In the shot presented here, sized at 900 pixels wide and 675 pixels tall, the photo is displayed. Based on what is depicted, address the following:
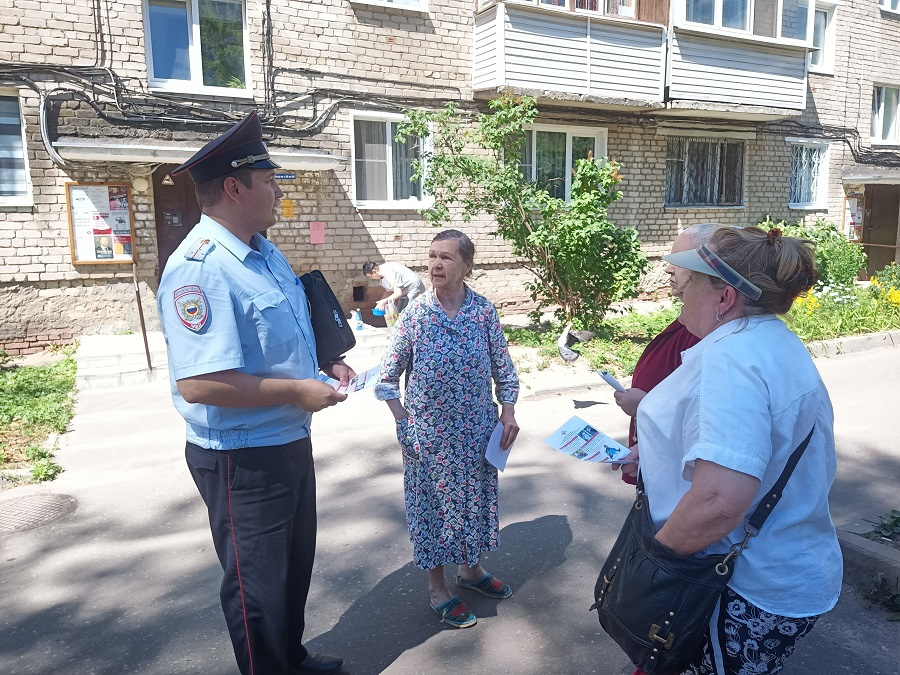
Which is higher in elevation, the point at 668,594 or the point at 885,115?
the point at 885,115

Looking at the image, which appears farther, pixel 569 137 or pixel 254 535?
pixel 569 137

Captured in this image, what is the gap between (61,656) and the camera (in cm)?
298

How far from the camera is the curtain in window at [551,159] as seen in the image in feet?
42.4

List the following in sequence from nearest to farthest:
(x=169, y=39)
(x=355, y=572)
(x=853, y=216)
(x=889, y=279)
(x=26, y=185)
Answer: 1. (x=355, y=572)
2. (x=26, y=185)
3. (x=169, y=39)
4. (x=889, y=279)
5. (x=853, y=216)

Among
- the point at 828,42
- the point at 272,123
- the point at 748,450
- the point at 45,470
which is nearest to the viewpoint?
the point at 748,450

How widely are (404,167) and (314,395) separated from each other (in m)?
9.98

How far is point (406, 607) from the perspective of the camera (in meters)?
3.37

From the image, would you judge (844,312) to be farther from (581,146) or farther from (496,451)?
(496,451)

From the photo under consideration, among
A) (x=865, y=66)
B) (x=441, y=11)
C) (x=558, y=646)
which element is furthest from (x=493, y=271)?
(x=865, y=66)

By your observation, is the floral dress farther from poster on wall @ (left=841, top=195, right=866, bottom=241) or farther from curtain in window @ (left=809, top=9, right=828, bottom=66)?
poster on wall @ (left=841, top=195, right=866, bottom=241)

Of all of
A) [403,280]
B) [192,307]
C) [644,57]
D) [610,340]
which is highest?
[644,57]

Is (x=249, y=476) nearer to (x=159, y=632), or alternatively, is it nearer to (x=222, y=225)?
(x=222, y=225)

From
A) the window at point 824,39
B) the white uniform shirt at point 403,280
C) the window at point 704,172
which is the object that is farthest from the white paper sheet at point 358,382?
the window at point 824,39

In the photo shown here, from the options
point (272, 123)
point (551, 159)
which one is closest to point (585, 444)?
point (272, 123)
